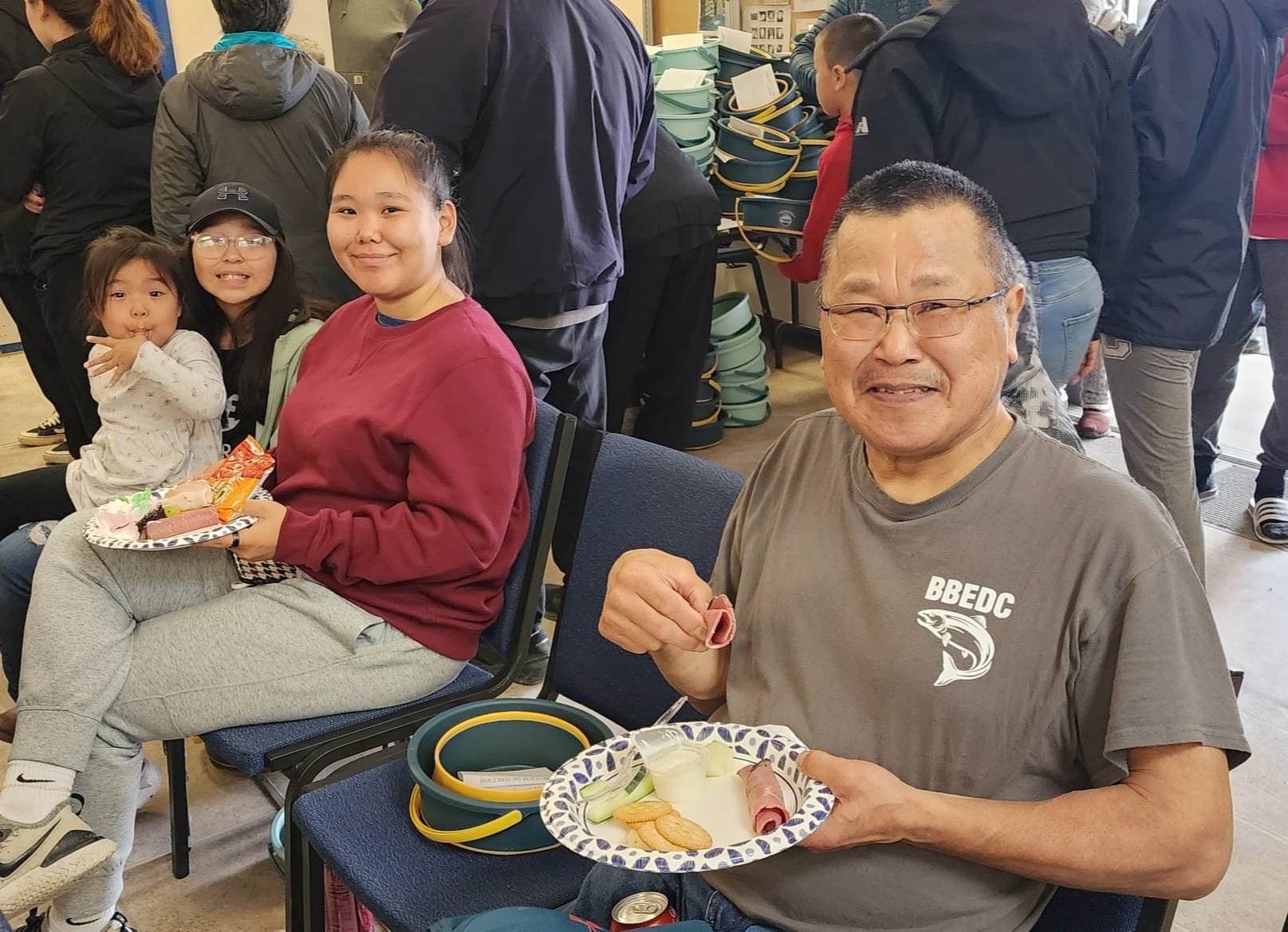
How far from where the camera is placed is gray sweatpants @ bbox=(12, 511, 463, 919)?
1.62m

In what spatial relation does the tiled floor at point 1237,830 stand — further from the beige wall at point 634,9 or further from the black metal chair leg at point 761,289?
the beige wall at point 634,9

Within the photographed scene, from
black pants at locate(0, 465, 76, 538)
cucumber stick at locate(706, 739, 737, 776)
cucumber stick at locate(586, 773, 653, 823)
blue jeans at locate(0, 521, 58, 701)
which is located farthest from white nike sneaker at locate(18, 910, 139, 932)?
cucumber stick at locate(706, 739, 737, 776)

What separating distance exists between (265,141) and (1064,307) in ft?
6.70

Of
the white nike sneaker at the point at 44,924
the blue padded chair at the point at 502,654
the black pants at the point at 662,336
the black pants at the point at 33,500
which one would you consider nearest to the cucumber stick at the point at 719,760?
the blue padded chair at the point at 502,654

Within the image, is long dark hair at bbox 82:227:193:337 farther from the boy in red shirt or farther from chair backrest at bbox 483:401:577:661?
the boy in red shirt

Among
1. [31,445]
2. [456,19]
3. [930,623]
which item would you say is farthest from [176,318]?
[31,445]

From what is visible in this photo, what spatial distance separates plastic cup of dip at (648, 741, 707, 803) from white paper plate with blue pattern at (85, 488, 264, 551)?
0.85 meters

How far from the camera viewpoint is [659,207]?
11.1 ft

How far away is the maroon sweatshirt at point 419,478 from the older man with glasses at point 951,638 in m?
0.54

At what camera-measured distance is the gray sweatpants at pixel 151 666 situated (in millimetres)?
1617

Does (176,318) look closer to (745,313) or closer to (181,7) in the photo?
(745,313)

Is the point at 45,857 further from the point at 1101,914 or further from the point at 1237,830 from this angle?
the point at 1237,830

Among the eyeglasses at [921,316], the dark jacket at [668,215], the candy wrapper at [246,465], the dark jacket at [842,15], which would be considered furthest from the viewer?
the dark jacket at [842,15]

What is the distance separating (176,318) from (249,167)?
0.70 m
